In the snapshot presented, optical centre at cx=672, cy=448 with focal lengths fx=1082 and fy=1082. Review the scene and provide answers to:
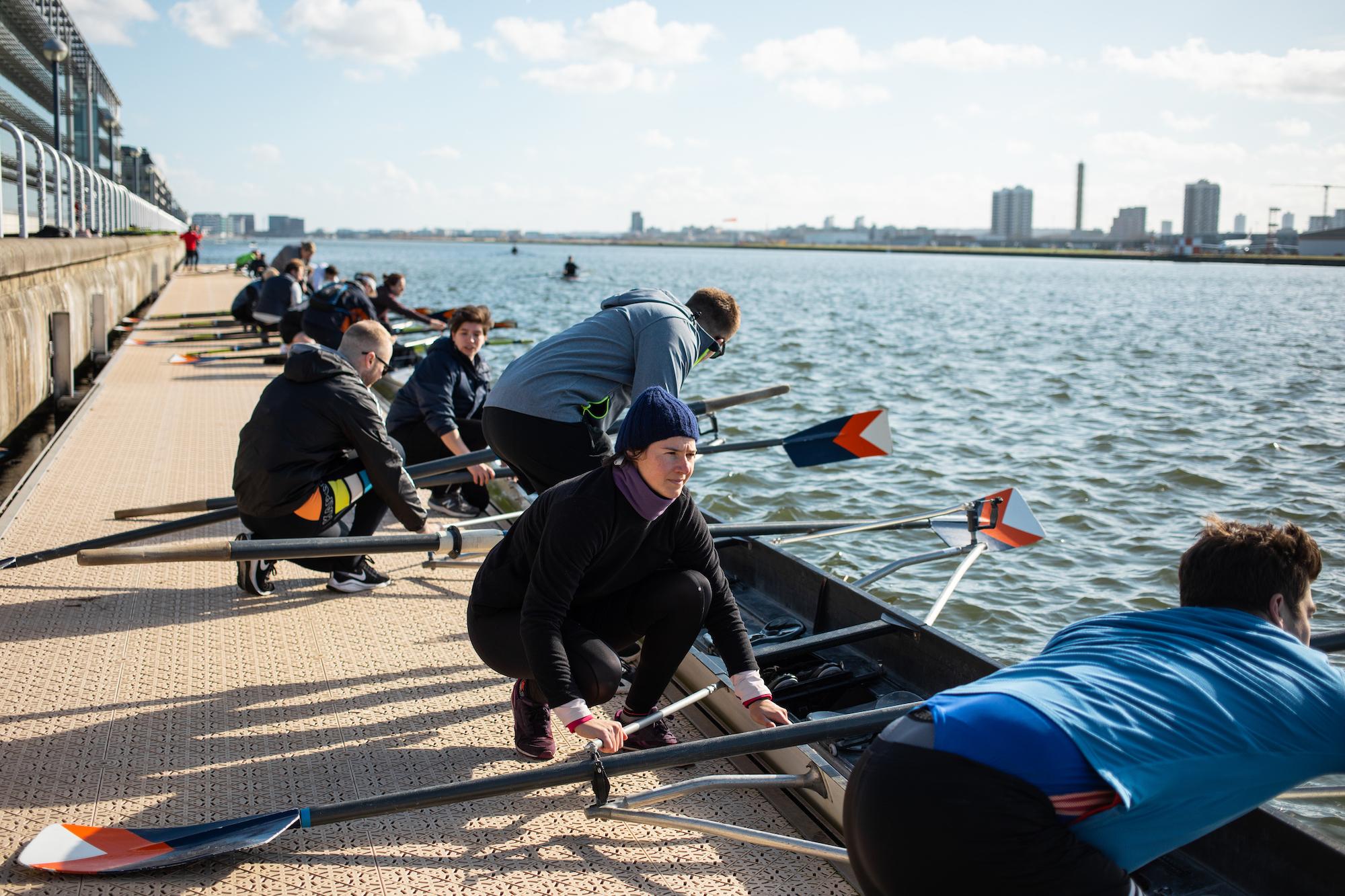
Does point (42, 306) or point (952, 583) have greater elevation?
point (42, 306)

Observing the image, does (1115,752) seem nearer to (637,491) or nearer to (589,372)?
(637,491)

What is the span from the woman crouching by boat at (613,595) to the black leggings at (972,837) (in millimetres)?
1118

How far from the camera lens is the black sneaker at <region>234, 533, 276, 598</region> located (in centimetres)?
532

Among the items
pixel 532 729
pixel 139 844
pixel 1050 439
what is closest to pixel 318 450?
pixel 532 729

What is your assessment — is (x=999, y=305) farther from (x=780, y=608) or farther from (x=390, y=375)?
(x=780, y=608)

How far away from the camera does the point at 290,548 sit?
4219mm

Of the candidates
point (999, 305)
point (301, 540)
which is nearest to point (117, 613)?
point (301, 540)

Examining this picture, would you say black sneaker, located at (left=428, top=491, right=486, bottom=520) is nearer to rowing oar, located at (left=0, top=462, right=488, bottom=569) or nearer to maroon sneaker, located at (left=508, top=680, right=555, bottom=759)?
rowing oar, located at (left=0, top=462, right=488, bottom=569)

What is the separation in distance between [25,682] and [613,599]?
246cm

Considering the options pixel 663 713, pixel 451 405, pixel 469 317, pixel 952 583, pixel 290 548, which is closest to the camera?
pixel 663 713

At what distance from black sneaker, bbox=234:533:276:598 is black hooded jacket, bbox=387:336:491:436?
182cm

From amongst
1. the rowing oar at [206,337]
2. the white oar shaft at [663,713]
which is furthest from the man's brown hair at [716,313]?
the rowing oar at [206,337]

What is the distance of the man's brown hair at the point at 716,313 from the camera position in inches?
182

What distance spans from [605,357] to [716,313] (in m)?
0.52
